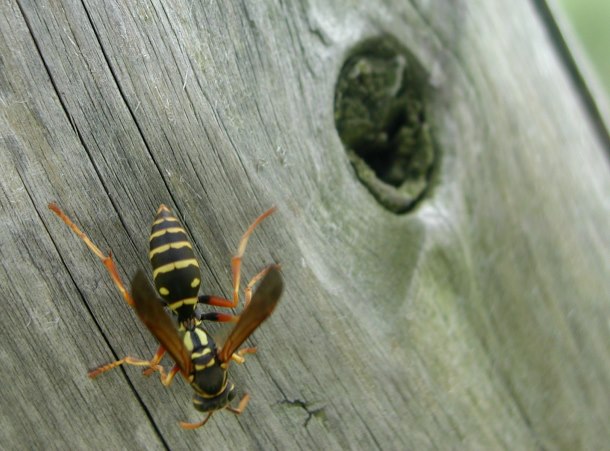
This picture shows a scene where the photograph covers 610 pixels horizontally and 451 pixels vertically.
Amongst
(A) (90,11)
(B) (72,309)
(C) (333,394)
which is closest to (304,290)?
(C) (333,394)

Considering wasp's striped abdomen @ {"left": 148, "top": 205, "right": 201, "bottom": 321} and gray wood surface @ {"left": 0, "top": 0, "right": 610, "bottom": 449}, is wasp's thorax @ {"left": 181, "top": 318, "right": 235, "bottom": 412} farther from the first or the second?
wasp's striped abdomen @ {"left": 148, "top": 205, "right": 201, "bottom": 321}

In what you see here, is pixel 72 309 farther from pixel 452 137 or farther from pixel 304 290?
pixel 452 137

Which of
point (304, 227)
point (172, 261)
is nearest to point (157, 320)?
point (172, 261)

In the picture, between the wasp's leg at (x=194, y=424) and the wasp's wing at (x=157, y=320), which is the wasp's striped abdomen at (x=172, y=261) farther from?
the wasp's leg at (x=194, y=424)

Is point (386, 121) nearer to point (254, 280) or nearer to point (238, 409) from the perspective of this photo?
point (254, 280)

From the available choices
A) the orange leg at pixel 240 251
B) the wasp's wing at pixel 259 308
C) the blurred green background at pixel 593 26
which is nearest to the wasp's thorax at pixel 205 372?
the wasp's wing at pixel 259 308

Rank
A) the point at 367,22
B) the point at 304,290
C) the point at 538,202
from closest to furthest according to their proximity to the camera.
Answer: the point at 304,290, the point at 367,22, the point at 538,202
